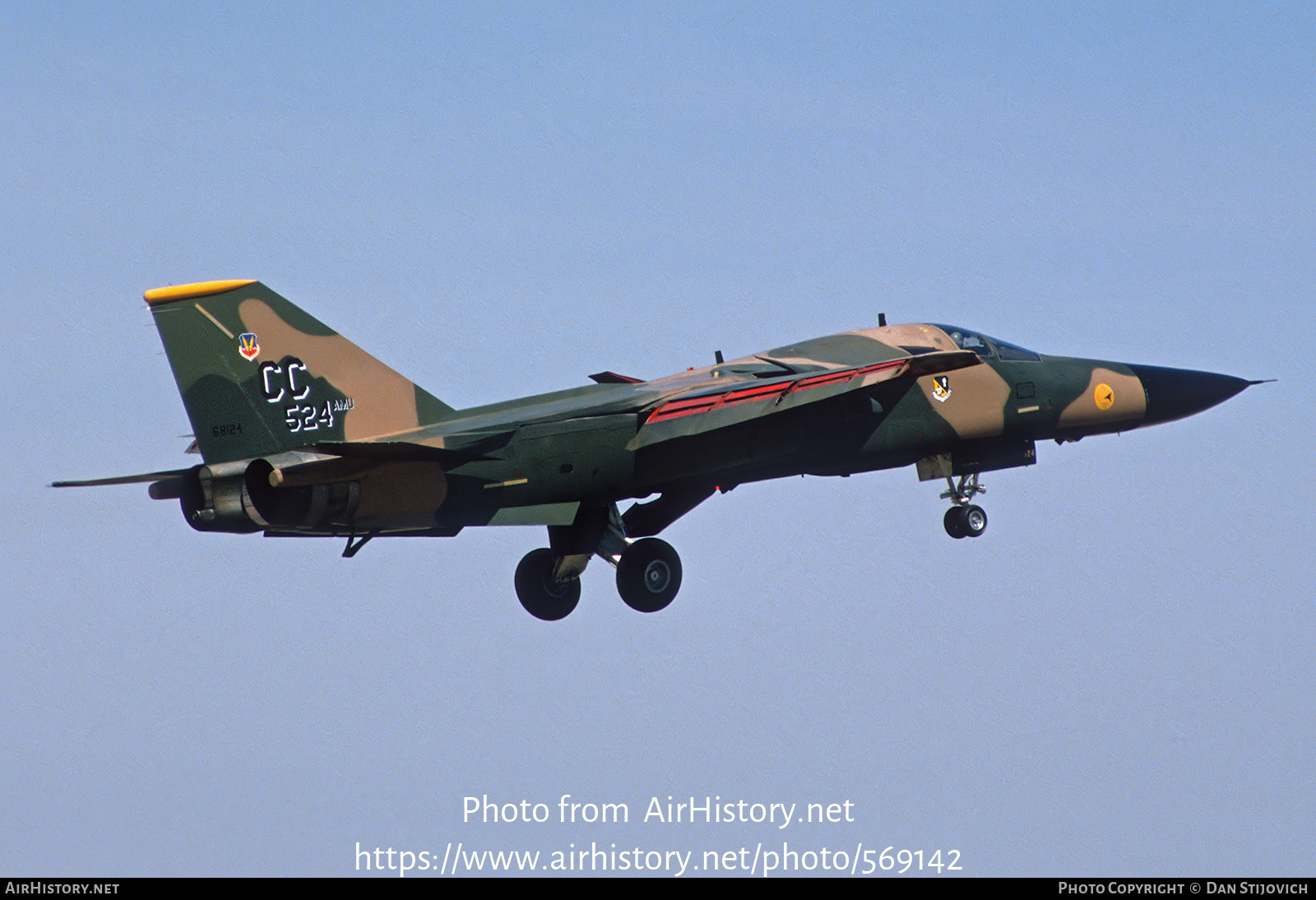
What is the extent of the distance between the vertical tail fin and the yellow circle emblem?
33.1 feet

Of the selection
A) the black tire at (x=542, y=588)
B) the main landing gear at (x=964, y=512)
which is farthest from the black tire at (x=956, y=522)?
the black tire at (x=542, y=588)

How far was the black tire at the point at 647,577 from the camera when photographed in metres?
24.0

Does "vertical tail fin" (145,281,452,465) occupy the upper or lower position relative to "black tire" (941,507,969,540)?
lower

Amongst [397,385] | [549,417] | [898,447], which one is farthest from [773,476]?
[397,385]

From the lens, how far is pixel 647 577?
23.9 m

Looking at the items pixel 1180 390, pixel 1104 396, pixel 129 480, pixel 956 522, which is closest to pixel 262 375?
pixel 129 480

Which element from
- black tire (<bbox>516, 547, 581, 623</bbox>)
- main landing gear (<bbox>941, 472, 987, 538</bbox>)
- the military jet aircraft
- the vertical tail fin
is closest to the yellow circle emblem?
the military jet aircraft

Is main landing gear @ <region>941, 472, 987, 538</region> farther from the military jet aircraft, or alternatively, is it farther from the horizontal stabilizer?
the horizontal stabilizer

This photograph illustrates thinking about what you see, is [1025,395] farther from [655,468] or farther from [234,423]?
[234,423]

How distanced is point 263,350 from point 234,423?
0.95 m

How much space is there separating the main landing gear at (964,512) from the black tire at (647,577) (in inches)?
159

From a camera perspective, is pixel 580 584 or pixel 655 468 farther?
pixel 580 584

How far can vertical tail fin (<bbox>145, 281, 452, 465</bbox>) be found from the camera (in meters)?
21.5

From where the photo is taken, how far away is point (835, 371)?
23.2 m
